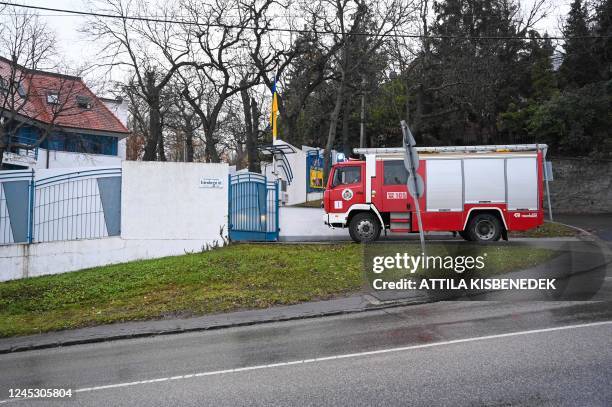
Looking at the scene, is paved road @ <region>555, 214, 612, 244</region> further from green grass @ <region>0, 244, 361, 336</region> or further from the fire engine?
green grass @ <region>0, 244, 361, 336</region>

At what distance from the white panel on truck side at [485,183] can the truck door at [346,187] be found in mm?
3099

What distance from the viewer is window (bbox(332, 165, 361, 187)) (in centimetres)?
1606

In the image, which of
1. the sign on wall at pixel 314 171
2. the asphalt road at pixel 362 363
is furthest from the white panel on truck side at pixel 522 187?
the sign on wall at pixel 314 171

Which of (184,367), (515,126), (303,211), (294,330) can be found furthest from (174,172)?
(515,126)

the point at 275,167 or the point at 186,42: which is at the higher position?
the point at 186,42

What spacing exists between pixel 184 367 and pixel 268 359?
41.2 inches

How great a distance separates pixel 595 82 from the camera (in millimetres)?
29234

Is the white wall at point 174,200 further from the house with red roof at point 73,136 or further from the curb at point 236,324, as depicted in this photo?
the house with red roof at point 73,136

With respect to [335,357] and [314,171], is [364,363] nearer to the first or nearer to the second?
[335,357]

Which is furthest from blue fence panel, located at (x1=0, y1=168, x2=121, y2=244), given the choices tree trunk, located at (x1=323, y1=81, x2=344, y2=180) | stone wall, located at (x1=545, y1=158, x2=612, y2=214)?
stone wall, located at (x1=545, y1=158, x2=612, y2=214)

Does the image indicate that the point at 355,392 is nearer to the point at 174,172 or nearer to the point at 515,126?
the point at 174,172

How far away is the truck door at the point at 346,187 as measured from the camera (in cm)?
1594

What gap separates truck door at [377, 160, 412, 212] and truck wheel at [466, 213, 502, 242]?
202cm

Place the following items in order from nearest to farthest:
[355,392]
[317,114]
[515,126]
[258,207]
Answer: [355,392]
[258,207]
[515,126]
[317,114]
